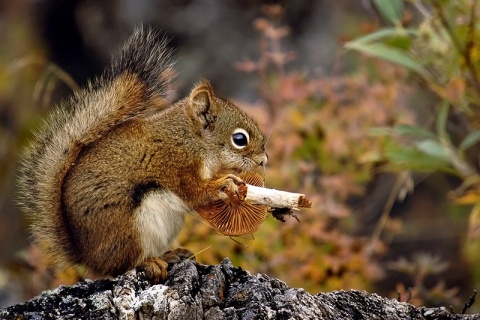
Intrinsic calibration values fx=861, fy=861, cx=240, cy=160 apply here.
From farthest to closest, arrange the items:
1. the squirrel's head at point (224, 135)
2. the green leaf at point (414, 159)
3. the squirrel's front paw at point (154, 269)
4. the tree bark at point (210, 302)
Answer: the green leaf at point (414, 159)
the squirrel's head at point (224, 135)
the squirrel's front paw at point (154, 269)
the tree bark at point (210, 302)

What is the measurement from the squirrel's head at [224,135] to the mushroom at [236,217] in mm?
207

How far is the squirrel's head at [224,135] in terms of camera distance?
9.07 feet

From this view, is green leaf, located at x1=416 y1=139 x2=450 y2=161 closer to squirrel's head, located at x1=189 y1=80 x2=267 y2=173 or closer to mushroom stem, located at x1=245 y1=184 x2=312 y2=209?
squirrel's head, located at x1=189 y1=80 x2=267 y2=173

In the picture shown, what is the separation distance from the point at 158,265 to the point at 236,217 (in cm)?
30

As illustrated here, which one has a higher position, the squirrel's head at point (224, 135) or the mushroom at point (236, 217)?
the squirrel's head at point (224, 135)

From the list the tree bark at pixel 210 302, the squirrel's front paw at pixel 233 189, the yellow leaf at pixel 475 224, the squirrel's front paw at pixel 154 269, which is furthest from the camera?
the yellow leaf at pixel 475 224

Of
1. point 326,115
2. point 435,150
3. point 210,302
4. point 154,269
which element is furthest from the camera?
point 326,115

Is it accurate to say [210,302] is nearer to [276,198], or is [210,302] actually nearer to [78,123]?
[276,198]

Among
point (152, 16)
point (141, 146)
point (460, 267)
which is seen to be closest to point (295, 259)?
point (141, 146)

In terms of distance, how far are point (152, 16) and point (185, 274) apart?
3.19 m

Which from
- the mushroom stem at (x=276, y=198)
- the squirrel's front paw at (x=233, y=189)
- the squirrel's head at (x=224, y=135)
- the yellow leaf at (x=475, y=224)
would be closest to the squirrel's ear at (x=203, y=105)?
the squirrel's head at (x=224, y=135)

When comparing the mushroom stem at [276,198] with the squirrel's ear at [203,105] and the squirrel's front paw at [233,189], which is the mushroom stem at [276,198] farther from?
the squirrel's ear at [203,105]

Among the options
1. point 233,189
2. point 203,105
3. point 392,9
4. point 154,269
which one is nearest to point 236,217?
point 233,189

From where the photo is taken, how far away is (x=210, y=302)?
206cm
